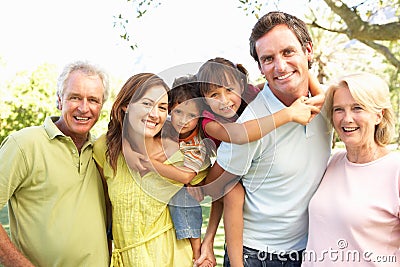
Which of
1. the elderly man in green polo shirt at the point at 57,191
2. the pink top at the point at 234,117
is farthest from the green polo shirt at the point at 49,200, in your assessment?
the pink top at the point at 234,117

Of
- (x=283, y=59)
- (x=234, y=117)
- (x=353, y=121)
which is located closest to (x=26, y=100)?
(x=234, y=117)

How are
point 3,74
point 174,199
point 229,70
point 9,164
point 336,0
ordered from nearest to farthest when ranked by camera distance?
point 9,164, point 174,199, point 229,70, point 336,0, point 3,74

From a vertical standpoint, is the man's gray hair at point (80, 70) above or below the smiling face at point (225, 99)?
above

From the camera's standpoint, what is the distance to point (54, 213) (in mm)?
2650

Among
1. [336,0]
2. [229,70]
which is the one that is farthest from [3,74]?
[229,70]

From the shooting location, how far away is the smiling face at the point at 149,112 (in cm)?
272

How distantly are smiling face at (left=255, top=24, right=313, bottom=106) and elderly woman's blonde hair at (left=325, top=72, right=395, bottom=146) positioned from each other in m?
0.19

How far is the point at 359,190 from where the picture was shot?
2.59 metres

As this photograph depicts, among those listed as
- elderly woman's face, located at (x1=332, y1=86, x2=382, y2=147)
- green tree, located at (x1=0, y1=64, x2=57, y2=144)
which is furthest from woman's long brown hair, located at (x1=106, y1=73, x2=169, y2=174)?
green tree, located at (x1=0, y1=64, x2=57, y2=144)

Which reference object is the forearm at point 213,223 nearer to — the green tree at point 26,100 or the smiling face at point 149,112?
the smiling face at point 149,112

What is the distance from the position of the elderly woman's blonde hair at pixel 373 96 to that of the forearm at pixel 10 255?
1.74 meters

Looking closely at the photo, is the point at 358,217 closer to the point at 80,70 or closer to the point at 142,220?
the point at 142,220

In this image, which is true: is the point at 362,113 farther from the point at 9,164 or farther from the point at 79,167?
the point at 9,164

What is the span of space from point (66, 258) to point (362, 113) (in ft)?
5.43
